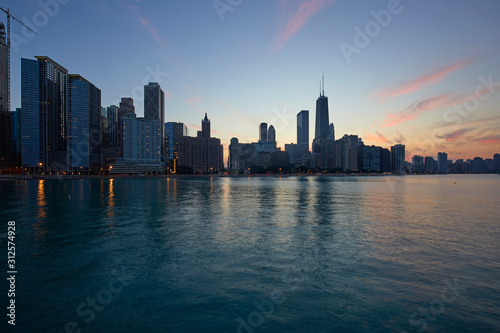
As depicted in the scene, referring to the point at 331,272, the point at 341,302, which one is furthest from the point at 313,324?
the point at 331,272

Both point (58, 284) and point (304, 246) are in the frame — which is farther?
point (304, 246)

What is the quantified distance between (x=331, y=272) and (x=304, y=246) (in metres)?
6.61

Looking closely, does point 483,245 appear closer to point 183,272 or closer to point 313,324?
point 313,324

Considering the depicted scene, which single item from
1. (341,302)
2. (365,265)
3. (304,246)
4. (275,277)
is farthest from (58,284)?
(365,265)

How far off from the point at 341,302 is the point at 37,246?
96.8 ft

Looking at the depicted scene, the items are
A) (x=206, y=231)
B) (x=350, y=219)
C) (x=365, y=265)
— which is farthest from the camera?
(x=350, y=219)

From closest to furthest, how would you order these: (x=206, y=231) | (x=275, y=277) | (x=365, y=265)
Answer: (x=275, y=277) < (x=365, y=265) < (x=206, y=231)

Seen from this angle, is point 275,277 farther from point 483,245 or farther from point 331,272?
point 483,245

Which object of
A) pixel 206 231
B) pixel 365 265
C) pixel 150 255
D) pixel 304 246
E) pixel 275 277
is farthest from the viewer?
pixel 206 231

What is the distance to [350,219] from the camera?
40.6 meters

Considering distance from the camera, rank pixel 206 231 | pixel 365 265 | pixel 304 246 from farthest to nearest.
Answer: pixel 206 231 < pixel 304 246 < pixel 365 265

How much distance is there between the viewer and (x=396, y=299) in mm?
15102

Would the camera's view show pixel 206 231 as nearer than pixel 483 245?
No

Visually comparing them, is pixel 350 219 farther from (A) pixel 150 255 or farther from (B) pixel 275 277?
(A) pixel 150 255
